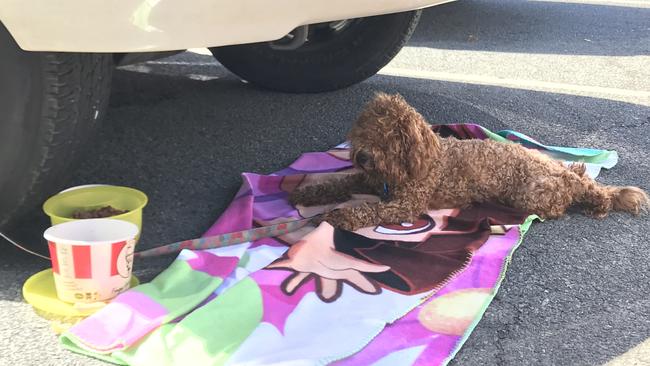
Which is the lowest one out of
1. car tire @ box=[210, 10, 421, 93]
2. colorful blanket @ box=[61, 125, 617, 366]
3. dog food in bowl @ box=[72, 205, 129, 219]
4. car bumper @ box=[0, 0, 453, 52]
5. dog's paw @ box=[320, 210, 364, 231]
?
colorful blanket @ box=[61, 125, 617, 366]

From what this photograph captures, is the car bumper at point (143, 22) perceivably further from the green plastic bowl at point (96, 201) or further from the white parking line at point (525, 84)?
the white parking line at point (525, 84)

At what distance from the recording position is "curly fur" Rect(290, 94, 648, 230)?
2691 millimetres

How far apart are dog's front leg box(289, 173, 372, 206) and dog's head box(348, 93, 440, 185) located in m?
0.24

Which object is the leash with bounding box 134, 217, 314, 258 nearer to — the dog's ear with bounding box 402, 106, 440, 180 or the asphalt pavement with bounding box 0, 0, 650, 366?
the asphalt pavement with bounding box 0, 0, 650, 366

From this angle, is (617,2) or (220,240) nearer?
(220,240)

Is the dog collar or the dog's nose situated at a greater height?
the dog's nose

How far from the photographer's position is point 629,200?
289 cm

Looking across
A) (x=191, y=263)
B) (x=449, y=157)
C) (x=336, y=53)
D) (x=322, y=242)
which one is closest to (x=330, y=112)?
(x=336, y=53)

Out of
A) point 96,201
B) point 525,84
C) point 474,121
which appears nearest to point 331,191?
point 96,201

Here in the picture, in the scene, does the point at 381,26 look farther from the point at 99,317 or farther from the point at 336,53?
the point at 99,317

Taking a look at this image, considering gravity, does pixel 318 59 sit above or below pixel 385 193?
above

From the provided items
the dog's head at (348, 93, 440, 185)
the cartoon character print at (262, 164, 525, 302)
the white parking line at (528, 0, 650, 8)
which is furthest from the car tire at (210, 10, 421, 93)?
the white parking line at (528, 0, 650, 8)

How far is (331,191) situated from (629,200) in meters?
1.30

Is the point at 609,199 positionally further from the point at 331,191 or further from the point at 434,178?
the point at 331,191
